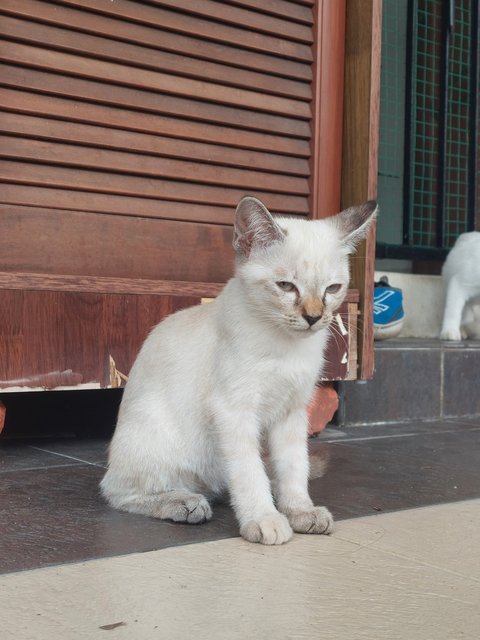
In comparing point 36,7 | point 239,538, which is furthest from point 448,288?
point 239,538

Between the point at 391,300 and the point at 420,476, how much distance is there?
5.47ft

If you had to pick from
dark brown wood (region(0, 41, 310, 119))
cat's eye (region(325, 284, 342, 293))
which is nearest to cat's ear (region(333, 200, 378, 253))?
cat's eye (region(325, 284, 342, 293))

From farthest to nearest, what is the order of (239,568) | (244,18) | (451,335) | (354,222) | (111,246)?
1. (451,335)
2. (244,18)
3. (111,246)
4. (354,222)
5. (239,568)

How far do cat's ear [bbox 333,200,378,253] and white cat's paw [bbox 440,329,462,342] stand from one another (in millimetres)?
2588

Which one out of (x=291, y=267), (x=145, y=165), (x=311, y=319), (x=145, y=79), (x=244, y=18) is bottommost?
(x=311, y=319)

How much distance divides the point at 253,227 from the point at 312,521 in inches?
27.9

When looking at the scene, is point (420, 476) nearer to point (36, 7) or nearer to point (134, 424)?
point (134, 424)

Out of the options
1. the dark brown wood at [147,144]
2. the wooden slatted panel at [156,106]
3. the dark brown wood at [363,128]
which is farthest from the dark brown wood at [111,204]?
the dark brown wood at [363,128]

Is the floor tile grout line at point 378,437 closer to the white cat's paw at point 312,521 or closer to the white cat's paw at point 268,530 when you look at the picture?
the white cat's paw at point 312,521

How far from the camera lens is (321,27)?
340cm

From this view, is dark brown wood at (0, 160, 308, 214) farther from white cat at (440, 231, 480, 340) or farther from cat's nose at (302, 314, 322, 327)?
white cat at (440, 231, 480, 340)

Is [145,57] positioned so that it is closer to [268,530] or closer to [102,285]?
[102,285]

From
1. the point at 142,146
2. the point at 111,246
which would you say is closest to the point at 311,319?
the point at 111,246

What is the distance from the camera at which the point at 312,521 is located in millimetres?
1940
